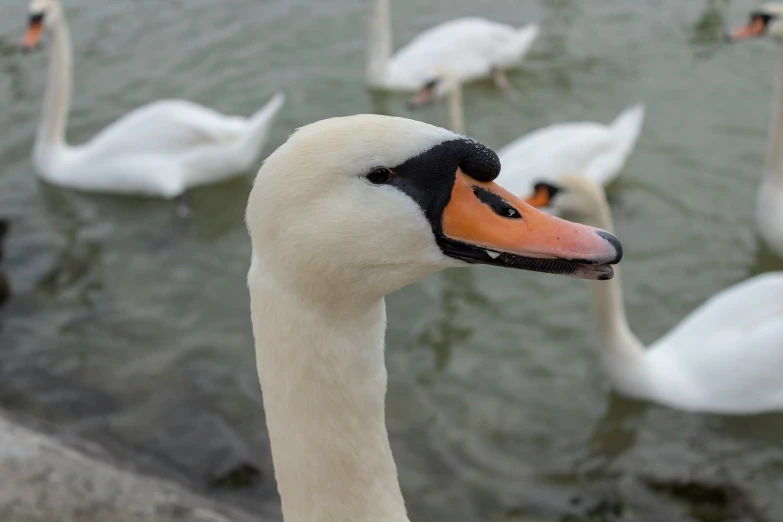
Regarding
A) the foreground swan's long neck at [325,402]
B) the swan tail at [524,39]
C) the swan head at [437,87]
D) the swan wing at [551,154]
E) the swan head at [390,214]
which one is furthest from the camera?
the swan tail at [524,39]

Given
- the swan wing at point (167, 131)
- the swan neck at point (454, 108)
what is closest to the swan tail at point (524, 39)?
the swan neck at point (454, 108)

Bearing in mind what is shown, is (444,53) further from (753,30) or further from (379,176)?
(379,176)

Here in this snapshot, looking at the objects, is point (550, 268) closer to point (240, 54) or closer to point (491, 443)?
point (491, 443)

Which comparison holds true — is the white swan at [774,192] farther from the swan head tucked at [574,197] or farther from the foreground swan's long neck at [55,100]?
the foreground swan's long neck at [55,100]

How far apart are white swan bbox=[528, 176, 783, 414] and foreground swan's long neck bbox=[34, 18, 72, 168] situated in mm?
4719

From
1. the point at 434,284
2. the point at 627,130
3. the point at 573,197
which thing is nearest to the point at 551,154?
the point at 627,130

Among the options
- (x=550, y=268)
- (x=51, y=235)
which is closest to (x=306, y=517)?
(x=550, y=268)

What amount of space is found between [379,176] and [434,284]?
4603 millimetres

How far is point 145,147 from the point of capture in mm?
7316

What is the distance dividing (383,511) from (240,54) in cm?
766

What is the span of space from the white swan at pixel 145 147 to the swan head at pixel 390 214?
5.66m

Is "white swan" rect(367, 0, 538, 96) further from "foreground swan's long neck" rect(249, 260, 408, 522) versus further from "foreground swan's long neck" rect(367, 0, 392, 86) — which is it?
"foreground swan's long neck" rect(249, 260, 408, 522)

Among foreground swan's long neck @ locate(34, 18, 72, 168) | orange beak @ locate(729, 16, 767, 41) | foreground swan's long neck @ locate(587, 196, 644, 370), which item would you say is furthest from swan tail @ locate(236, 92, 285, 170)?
orange beak @ locate(729, 16, 767, 41)

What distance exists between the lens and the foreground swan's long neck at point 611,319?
4.74m
